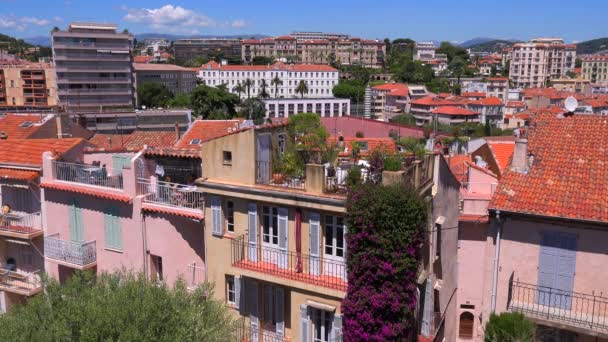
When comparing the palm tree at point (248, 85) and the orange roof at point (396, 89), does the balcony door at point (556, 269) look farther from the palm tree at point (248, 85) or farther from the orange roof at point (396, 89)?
the palm tree at point (248, 85)

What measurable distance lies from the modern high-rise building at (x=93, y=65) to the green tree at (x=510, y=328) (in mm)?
119077

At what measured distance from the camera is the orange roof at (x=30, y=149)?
20344 millimetres

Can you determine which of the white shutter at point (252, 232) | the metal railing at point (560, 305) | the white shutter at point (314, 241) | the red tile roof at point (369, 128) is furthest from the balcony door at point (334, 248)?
the red tile roof at point (369, 128)

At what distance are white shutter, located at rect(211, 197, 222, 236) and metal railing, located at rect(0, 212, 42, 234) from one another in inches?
349

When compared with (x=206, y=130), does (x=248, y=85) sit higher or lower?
higher

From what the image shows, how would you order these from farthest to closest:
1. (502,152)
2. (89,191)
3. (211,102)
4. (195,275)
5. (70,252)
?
(211,102) → (502,152) → (70,252) → (89,191) → (195,275)

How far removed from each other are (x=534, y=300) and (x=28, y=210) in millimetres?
18733

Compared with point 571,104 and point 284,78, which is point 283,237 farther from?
point 284,78

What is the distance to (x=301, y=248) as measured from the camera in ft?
46.6

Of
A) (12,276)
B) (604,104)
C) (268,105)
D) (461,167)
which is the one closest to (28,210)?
(12,276)

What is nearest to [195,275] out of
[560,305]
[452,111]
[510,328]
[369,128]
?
[510,328]

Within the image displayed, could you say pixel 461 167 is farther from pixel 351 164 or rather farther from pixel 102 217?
pixel 102 217

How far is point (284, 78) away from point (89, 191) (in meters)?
160

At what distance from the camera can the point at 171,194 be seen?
17.3 meters
